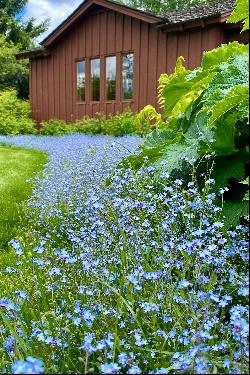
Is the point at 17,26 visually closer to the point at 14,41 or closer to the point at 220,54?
the point at 14,41

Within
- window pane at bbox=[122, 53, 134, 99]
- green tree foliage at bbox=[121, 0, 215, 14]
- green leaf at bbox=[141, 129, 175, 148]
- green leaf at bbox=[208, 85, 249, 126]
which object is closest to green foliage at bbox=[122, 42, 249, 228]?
green leaf at bbox=[208, 85, 249, 126]

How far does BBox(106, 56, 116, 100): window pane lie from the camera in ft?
54.6

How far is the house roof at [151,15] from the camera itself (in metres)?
13.5

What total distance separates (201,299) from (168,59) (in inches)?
530

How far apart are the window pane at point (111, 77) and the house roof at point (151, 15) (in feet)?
5.69

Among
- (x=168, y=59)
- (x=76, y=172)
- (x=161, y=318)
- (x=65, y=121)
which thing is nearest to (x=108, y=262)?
(x=161, y=318)

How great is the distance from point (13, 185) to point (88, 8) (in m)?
11.1

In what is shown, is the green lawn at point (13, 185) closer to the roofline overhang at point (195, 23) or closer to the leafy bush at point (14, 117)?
the roofline overhang at point (195, 23)

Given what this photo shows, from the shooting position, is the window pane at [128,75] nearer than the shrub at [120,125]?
No

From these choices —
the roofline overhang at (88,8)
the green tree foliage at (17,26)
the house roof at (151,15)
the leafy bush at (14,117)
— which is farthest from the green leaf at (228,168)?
the green tree foliage at (17,26)

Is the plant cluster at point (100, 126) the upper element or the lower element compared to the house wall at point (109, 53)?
lower

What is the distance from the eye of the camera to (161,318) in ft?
7.36

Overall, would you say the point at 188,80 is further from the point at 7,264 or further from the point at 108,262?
the point at 7,264

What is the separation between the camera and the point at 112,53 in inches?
647
